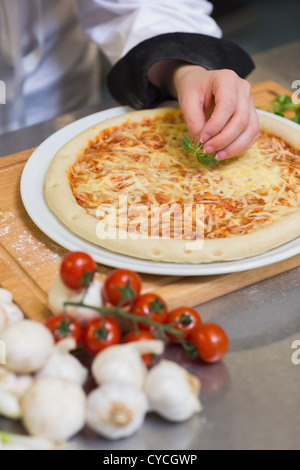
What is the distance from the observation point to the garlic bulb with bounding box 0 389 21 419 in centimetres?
90

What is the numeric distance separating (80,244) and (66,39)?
1170 millimetres

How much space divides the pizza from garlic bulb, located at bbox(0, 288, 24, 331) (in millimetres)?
208

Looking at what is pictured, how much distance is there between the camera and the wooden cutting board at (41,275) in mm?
1159

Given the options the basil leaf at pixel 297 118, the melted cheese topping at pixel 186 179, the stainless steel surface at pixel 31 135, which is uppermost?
the melted cheese topping at pixel 186 179

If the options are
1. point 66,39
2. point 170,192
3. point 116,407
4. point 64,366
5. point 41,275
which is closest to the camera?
point 116,407

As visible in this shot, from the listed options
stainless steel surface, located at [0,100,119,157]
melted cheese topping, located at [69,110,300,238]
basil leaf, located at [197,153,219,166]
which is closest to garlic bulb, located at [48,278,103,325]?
melted cheese topping, located at [69,110,300,238]

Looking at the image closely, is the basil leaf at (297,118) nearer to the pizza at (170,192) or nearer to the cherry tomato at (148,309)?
the pizza at (170,192)

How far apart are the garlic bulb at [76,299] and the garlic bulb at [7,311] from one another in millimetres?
66

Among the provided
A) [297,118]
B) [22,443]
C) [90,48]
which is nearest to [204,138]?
[297,118]

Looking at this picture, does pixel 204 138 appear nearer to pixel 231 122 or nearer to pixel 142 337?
pixel 231 122

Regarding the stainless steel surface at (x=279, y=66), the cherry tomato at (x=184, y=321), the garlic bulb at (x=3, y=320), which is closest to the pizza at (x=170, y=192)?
the cherry tomato at (x=184, y=321)

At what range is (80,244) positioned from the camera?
1245 mm

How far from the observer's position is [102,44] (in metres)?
1.93
